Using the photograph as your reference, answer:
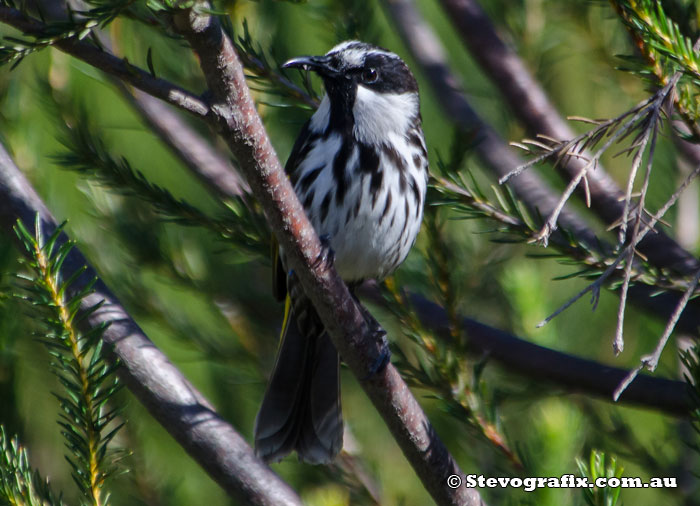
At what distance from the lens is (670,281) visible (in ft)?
4.89

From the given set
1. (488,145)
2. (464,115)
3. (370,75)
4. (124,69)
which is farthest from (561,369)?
(124,69)

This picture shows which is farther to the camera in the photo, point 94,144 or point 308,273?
point 94,144

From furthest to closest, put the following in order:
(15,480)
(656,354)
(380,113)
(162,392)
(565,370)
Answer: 1. (380,113)
2. (565,370)
3. (162,392)
4. (15,480)
5. (656,354)

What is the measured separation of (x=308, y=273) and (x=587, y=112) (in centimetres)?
221

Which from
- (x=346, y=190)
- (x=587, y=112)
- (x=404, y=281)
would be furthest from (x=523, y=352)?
(x=587, y=112)

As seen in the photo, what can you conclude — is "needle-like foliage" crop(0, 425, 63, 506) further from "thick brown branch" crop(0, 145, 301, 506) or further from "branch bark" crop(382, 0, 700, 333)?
"branch bark" crop(382, 0, 700, 333)

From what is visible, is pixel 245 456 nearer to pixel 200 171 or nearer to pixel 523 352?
pixel 523 352

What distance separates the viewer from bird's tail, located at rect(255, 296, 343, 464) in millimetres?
1993

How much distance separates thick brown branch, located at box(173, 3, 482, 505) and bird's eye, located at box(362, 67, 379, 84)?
113 centimetres

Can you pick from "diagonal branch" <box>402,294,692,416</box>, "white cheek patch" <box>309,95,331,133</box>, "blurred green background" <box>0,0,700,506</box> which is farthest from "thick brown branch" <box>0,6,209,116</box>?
"white cheek patch" <box>309,95,331,133</box>

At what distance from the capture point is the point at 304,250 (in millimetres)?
1289

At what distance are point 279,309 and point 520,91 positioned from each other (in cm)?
93

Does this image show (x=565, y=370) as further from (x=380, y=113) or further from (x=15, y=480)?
(x=15, y=480)

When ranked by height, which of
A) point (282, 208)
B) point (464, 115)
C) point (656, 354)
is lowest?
point (656, 354)
